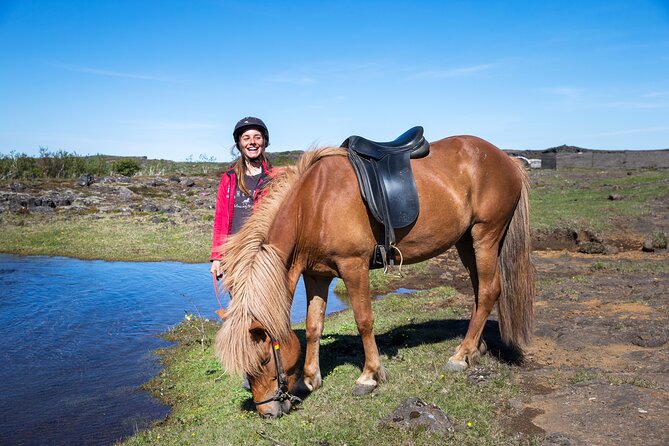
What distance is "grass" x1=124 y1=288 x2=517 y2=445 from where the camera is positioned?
4.00 m

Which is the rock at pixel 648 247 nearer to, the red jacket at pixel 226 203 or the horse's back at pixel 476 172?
the horse's back at pixel 476 172

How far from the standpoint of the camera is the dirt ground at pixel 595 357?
12.6ft

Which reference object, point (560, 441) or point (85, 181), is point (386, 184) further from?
point (85, 181)

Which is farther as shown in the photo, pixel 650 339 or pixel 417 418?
pixel 650 339

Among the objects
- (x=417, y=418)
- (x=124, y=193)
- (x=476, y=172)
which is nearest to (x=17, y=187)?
(x=124, y=193)

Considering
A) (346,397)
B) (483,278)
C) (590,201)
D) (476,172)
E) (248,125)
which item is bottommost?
(346,397)

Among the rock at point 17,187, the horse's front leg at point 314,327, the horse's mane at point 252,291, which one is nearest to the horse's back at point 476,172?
the horse's front leg at point 314,327

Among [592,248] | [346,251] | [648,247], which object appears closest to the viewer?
[346,251]

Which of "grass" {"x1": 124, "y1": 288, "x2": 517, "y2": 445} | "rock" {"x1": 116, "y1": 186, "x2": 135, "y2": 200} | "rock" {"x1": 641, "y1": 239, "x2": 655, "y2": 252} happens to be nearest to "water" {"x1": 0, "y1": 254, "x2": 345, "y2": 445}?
"grass" {"x1": 124, "y1": 288, "x2": 517, "y2": 445}

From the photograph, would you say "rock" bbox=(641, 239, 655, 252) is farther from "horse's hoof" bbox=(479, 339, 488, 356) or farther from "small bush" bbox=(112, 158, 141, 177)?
"small bush" bbox=(112, 158, 141, 177)

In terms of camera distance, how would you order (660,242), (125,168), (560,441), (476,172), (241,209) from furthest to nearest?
1. (125,168)
2. (660,242)
3. (476,172)
4. (241,209)
5. (560,441)

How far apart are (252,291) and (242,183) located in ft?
4.49

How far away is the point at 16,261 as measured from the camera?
576 inches

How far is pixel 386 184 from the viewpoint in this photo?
4879mm
